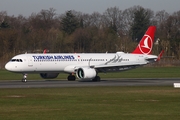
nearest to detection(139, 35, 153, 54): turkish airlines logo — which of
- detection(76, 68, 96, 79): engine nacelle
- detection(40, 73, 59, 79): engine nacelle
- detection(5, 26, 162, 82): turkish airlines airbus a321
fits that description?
detection(5, 26, 162, 82): turkish airlines airbus a321

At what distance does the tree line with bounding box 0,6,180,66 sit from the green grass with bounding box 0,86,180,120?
190 feet

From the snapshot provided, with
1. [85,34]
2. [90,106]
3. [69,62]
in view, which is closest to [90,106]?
[90,106]

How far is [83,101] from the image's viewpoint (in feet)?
101

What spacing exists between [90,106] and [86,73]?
26353mm

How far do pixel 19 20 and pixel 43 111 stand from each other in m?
154

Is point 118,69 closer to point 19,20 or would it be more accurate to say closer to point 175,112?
point 175,112

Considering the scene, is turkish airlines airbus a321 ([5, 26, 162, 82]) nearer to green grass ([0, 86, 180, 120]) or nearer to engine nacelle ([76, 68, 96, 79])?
engine nacelle ([76, 68, 96, 79])

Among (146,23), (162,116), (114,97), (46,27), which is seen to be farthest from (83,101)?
(46,27)

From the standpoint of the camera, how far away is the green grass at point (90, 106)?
78.1 feet

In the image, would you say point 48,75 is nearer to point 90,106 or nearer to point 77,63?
point 77,63

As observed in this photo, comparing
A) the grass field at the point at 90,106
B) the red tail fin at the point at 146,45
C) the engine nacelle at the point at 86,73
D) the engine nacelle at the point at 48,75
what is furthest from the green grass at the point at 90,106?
the red tail fin at the point at 146,45

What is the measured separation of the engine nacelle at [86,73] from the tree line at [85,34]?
3705 cm

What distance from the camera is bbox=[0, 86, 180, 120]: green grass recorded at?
78.1ft

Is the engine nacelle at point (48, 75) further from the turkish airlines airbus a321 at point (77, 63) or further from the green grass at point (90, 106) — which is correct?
the green grass at point (90, 106)
